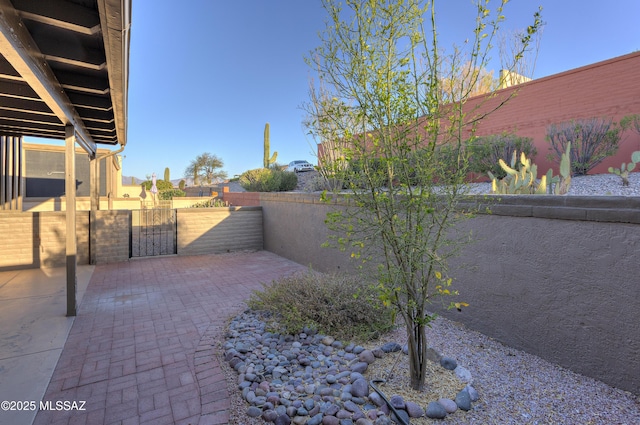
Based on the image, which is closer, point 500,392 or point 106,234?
point 500,392

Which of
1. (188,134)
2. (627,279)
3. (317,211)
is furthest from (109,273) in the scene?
(188,134)

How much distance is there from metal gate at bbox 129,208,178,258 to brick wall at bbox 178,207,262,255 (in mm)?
281

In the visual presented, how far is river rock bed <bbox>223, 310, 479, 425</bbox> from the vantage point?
2.29 metres

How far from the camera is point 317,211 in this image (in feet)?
23.8

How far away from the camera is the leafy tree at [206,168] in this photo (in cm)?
3597

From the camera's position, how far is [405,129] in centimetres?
240

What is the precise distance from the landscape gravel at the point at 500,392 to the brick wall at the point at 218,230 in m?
6.28

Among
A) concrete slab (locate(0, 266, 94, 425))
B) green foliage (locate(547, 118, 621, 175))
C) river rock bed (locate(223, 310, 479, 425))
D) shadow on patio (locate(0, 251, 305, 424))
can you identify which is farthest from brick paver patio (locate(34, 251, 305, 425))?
green foliage (locate(547, 118, 621, 175))

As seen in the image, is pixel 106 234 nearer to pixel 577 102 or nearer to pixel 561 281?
pixel 561 281

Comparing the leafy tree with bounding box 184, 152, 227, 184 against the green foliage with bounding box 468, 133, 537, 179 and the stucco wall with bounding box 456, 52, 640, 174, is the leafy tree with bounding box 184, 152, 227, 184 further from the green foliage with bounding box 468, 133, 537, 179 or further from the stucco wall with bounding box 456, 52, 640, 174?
the green foliage with bounding box 468, 133, 537, 179

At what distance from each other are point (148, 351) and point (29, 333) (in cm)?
167

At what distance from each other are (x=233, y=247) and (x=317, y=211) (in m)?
3.61

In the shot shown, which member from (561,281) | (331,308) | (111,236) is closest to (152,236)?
(111,236)

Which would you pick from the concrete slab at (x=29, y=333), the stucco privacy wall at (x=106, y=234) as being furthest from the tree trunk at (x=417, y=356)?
the stucco privacy wall at (x=106, y=234)
